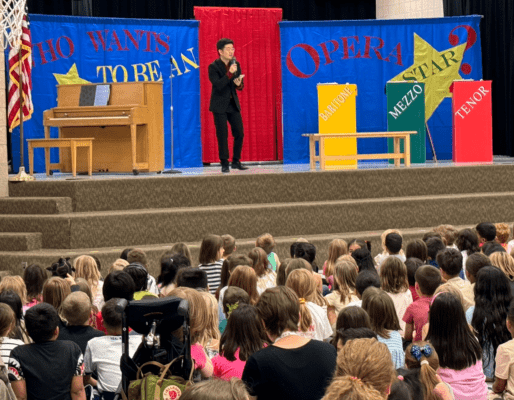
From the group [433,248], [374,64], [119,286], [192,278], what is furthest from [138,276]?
[374,64]

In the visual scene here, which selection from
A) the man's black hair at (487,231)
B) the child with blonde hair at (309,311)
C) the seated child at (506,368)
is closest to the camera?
the seated child at (506,368)

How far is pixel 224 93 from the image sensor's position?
9.79 meters

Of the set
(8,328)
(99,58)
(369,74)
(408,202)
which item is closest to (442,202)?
(408,202)

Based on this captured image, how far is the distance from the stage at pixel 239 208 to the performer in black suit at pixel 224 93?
51 centimetres

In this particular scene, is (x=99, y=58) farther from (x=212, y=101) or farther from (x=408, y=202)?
(x=408, y=202)

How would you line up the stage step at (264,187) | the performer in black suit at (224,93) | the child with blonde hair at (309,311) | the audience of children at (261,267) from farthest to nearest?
the performer in black suit at (224,93)
the stage step at (264,187)
the audience of children at (261,267)
the child with blonde hair at (309,311)

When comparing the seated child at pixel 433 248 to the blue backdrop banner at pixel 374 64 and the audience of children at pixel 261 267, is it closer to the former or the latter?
the audience of children at pixel 261 267

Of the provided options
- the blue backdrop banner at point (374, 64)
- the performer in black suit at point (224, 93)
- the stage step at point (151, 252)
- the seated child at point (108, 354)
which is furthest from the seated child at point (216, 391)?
Result: the blue backdrop banner at point (374, 64)

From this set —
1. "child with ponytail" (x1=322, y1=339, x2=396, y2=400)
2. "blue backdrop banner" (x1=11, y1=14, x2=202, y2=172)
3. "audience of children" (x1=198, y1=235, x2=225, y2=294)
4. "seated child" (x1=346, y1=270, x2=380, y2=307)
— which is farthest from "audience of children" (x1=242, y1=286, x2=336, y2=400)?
"blue backdrop banner" (x1=11, y1=14, x2=202, y2=172)

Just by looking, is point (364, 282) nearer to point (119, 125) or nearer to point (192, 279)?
point (192, 279)

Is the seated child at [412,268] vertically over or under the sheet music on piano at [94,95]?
under

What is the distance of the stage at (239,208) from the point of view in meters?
8.39

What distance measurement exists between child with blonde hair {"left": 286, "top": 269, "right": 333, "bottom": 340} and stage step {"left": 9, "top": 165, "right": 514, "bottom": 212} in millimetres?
4749

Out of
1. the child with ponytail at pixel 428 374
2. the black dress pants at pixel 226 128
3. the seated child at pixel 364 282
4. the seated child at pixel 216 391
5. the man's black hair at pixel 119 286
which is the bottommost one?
the child with ponytail at pixel 428 374
